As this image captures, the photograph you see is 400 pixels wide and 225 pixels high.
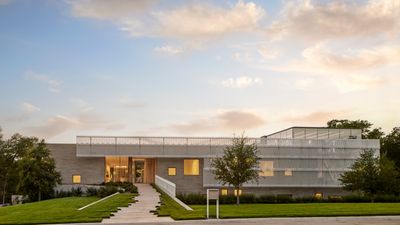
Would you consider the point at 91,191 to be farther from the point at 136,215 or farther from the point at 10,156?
the point at 10,156

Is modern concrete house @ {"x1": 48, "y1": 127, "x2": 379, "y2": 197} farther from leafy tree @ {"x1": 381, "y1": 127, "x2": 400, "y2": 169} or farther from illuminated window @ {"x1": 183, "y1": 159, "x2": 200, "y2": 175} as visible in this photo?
leafy tree @ {"x1": 381, "y1": 127, "x2": 400, "y2": 169}

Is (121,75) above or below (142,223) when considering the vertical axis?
above

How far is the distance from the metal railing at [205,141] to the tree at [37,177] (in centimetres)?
835

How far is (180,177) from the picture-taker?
6206 cm

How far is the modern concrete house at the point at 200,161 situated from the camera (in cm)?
6144

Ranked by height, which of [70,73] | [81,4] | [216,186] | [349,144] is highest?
[81,4]

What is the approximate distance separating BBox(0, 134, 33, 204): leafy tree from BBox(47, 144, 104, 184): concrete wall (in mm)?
32078

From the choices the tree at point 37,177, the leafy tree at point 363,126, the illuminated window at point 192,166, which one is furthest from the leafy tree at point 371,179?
the leafy tree at point 363,126

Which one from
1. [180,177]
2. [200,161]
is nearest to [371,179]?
[200,161]

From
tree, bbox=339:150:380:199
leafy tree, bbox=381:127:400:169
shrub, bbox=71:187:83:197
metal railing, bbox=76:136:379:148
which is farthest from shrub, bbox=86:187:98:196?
leafy tree, bbox=381:127:400:169

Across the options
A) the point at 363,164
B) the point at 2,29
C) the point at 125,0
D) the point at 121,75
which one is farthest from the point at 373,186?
the point at 2,29

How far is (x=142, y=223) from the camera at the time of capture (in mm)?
22328

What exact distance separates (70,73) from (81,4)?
31.8ft

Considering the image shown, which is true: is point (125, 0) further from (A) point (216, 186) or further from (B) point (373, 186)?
(A) point (216, 186)
